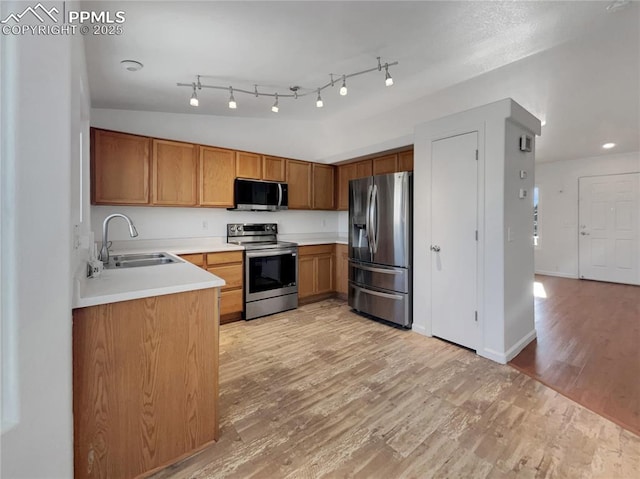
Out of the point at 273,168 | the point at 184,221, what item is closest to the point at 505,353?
the point at 273,168

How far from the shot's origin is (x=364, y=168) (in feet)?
14.9

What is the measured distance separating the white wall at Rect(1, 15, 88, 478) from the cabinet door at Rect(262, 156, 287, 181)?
3.24 metres

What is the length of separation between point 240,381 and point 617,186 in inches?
289

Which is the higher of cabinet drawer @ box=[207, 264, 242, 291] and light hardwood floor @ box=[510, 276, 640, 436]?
cabinet drawer @ box=[207, 264, 242, 291]

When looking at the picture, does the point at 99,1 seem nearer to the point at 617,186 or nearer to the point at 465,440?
the point at 465,440

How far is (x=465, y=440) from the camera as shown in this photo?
1686 mm

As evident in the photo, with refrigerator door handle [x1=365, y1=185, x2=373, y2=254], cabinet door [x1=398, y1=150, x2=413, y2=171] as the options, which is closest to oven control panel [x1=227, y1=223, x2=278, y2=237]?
refrigerator door handle [x1=365, y1=185, x2=373, y2=254]

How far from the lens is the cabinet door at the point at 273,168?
13.8ft

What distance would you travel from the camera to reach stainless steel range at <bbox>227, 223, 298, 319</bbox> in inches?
146

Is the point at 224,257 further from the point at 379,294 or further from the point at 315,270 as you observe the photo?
the point at 379,294

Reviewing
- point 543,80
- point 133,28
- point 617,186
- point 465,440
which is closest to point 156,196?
point 133,28

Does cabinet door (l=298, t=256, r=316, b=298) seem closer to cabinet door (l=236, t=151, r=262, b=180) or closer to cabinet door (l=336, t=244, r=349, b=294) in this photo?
cabinet door (l=336, t=244, r=349, b=294)

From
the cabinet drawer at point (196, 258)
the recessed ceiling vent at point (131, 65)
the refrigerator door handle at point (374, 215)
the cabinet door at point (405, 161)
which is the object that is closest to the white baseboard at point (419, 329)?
the refrigerator door handle at point (374, 215)

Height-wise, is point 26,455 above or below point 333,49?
below
